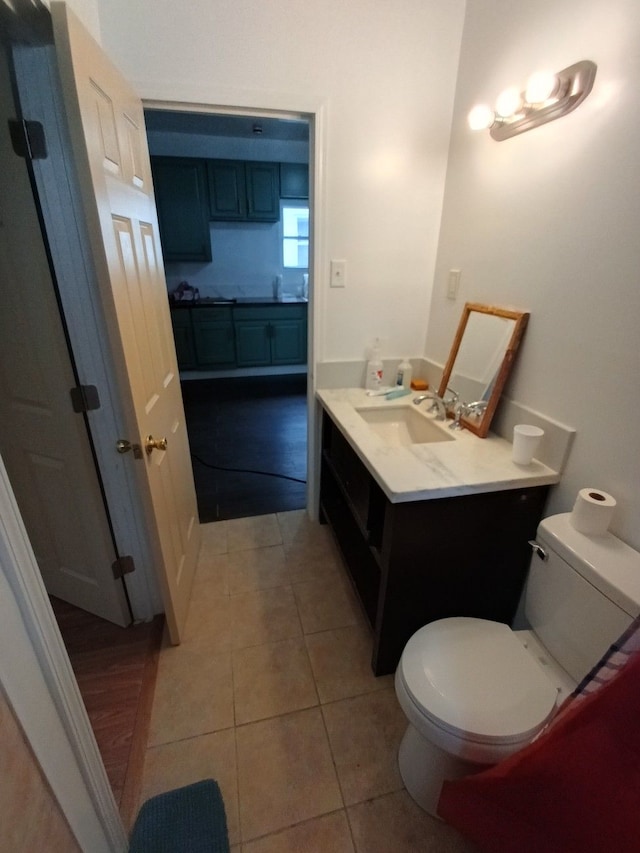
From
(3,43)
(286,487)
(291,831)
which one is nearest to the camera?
(3,43)

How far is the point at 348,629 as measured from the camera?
1.59m

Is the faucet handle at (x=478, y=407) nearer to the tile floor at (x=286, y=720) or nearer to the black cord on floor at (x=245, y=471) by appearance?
the tile floor at (x=286, y=720)

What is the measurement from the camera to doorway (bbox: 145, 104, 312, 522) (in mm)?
2809

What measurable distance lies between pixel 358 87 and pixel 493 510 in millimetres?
1640

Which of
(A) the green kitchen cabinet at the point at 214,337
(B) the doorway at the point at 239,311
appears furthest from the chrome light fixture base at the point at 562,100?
(A) the green kitchen cabinet at the point at 214,337

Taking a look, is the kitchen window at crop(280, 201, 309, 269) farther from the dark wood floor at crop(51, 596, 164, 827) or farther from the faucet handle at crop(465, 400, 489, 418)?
the dark wood floor at crop(51, 596, 164, 827)

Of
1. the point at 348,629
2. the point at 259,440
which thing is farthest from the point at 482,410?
the point at 259,440

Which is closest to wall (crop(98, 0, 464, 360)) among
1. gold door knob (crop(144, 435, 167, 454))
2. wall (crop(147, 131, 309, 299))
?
gold door knob (crop(144, 435, 167, 454))

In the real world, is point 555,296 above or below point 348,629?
above

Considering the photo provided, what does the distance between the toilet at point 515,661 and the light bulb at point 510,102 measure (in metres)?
1.22

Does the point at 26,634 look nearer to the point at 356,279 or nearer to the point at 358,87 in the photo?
the point at 356,279

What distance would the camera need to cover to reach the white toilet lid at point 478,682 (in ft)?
2.89

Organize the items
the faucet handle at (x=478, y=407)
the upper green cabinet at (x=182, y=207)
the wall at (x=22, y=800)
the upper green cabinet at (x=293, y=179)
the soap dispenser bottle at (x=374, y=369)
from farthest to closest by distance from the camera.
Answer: the upper green cabinet at (x=293, y=179) → the upper green cabinet at (x=182, y=207) → the soap dispenser bottle at (x=374, y=369) → the faucet handle at (x=478, y=407) → the wall at (x=22, y=800)

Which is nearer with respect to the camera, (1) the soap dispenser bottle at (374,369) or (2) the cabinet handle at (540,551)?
(2) the cabinet handle at (540,551)
